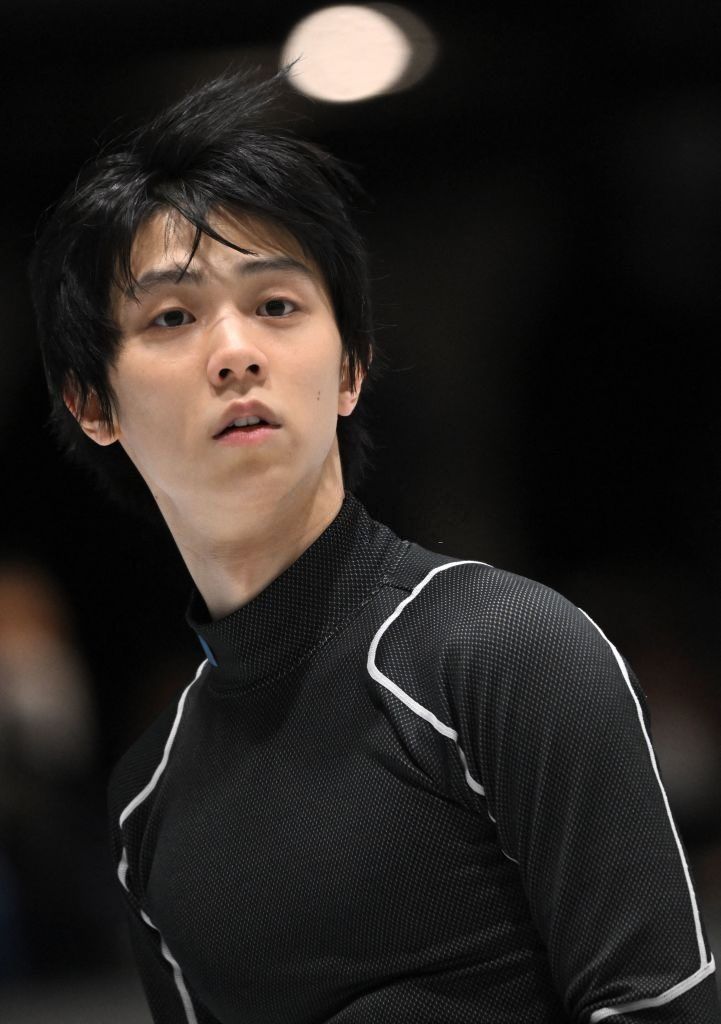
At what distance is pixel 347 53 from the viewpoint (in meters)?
1.20

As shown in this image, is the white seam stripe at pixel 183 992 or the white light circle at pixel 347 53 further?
the white light circle at pixel 347 53

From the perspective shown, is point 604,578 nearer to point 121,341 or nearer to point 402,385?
point 402,385

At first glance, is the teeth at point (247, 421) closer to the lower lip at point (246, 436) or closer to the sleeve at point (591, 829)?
the lower lip at point (246, 436)

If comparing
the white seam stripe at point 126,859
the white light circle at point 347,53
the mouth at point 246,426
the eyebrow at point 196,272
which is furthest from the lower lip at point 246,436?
the white light circle at point 347,53

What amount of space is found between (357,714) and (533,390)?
475mm

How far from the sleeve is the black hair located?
1.09 ft

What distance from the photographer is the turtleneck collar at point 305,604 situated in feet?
2.85

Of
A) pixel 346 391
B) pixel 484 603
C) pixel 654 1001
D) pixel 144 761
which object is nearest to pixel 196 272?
pixel 346 391

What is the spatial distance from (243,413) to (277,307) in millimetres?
90

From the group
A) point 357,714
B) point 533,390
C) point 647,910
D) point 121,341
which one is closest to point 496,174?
point 533,390

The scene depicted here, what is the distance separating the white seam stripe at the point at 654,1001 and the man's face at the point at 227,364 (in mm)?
374

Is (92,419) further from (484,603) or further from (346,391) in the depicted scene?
(484,603)

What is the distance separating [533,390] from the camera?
1.18 metres

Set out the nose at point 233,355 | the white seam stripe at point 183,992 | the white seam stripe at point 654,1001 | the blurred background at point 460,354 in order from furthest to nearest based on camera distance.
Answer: the blurred background at point 460,354 < the white seam stripe at point 183,992 < the nose at point 233,355 < the white seam stripe at point 654,1001
